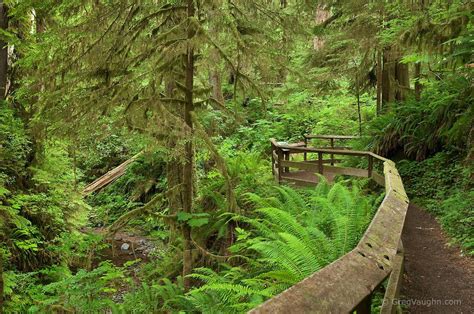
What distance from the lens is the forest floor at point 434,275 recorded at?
4.26 m


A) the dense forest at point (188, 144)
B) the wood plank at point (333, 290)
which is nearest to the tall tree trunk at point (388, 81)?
the dense forest at point (188, 144)

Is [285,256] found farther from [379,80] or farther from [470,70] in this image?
[379,80]

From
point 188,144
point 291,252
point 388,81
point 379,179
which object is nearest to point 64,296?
point 188,144

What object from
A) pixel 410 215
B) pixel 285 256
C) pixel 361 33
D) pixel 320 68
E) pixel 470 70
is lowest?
pixel 410 215

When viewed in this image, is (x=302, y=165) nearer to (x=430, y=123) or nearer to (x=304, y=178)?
(x=304, y=178)

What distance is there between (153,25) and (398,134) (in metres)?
8.77

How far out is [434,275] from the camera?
17.2 feet

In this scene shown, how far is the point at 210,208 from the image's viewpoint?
370 inches

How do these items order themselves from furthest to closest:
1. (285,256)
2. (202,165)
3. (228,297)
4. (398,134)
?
(202,165) → (398,134) → (228,297) → (285,256)

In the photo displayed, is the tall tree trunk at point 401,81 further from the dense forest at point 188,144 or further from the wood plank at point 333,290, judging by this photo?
the wood plank at point 333,290

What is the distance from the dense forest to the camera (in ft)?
19.6

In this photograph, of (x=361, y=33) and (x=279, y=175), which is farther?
(x=361, y=33)

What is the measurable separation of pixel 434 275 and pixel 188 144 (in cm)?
436

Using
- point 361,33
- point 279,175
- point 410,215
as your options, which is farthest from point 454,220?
point 361,33
